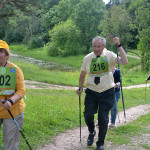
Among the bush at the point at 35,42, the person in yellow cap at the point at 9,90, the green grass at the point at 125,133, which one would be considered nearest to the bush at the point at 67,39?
the bush at the point at 35,42

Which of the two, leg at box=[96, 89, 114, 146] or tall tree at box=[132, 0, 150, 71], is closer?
leg at box=[96, 89, 114, 146]

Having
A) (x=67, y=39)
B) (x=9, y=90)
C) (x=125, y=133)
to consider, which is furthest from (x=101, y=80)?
(x=67, y=39)

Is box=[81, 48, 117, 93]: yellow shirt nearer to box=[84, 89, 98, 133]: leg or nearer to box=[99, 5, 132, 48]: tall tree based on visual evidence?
box=[84, 89, 98, 133]: leg

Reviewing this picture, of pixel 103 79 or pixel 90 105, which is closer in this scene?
pixel 103 79

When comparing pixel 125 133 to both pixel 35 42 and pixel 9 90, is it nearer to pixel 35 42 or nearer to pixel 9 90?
pixel 9 90

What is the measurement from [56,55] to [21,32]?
25.9 m

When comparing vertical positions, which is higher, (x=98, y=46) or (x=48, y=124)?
(x=98, y=46)

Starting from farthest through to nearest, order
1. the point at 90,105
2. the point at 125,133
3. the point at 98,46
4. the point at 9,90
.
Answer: the point at 125,133, the point at 90,105, the point at 98,46, the point at 9,90

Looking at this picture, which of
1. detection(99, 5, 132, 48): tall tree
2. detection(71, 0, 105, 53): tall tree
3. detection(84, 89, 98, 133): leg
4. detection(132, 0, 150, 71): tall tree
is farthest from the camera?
detection(71, 0, 105, 53): tall tree

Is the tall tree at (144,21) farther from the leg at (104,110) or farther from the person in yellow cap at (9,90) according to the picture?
the person in yellow cap at (9,90)

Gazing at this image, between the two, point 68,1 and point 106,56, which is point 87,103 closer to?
point 106,56

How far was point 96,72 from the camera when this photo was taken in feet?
15.6

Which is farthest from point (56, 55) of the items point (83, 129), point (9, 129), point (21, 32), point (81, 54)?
point (9, 129)

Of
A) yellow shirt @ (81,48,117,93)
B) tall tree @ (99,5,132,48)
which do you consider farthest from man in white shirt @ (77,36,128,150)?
tall tree @ (99,5,132,48)
